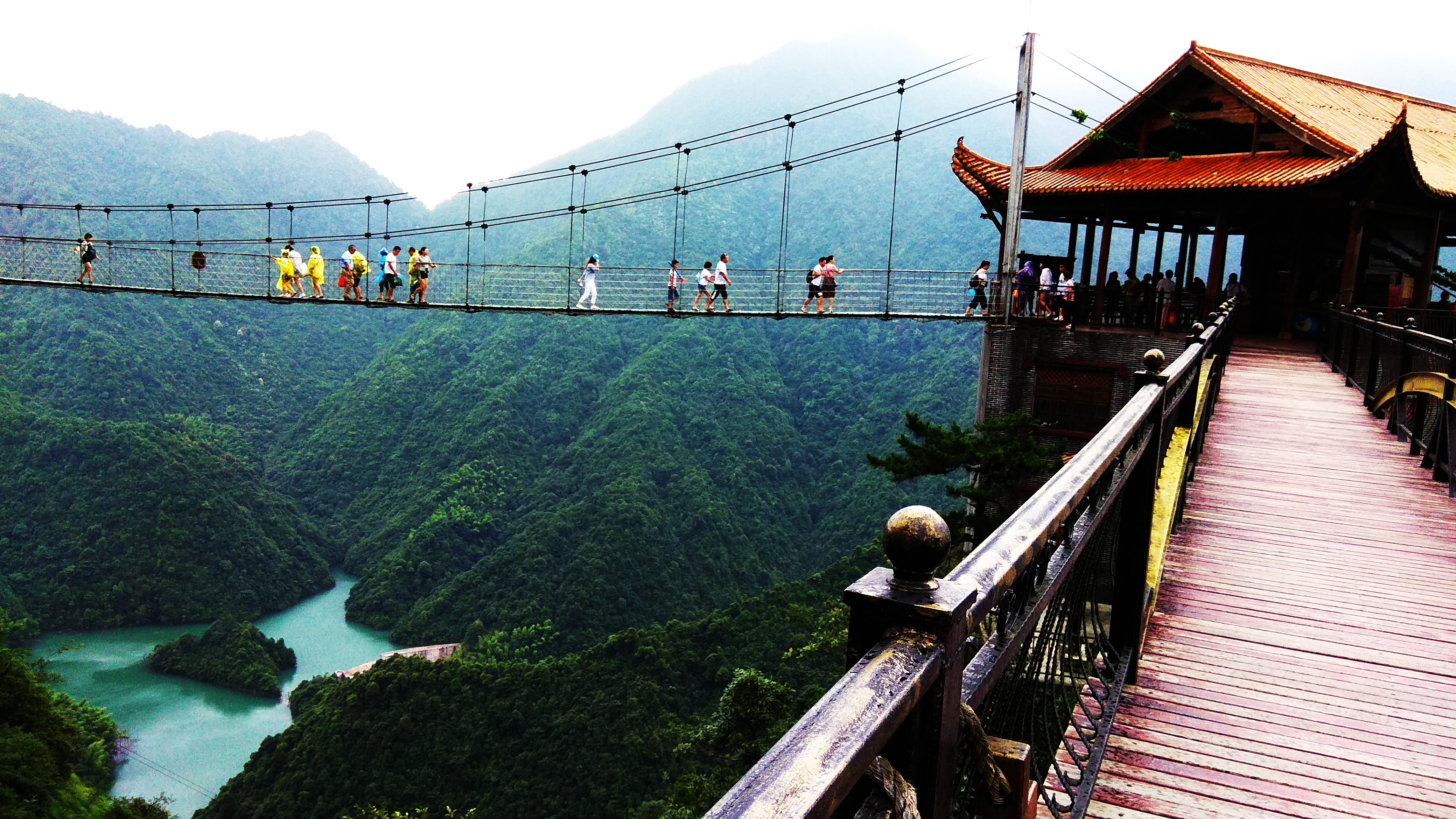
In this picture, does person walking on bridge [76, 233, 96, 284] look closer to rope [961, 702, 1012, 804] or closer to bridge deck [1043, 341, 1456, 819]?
bridge deck [1043, 341, 1456, 819]

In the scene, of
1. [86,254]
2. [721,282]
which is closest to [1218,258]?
[721,282]

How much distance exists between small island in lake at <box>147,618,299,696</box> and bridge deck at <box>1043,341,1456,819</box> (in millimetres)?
34098

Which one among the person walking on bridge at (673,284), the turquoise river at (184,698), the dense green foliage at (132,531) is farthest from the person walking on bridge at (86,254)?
the dense green foliage at (132,531)

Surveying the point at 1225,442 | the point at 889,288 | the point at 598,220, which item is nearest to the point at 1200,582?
the point at 1225,442

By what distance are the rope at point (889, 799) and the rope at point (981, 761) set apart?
209 millimetres

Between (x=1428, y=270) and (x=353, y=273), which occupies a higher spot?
(x=1428, y=270)

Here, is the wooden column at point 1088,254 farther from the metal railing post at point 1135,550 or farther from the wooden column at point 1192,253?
the metal railing post at point 1135,550

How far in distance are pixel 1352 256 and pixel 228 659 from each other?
34.3 meters

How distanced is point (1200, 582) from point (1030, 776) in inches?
95.6

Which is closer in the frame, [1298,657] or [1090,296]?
[1298,657]

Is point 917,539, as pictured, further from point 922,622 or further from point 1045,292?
point 1045,292

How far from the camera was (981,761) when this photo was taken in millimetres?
1145

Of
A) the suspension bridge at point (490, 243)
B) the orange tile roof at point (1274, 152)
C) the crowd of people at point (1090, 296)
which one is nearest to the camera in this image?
the orange tile roof at point (1274, 152)

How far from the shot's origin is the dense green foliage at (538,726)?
21.3 meters
